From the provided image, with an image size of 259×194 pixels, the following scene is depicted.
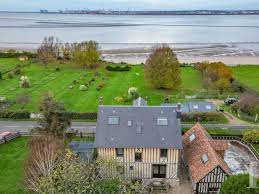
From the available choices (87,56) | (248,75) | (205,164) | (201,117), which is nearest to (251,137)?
(201,117)

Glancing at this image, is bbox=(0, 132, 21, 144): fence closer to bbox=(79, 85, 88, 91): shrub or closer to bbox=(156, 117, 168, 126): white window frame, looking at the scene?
bbox=(156, 117, 168, 126): white window frame

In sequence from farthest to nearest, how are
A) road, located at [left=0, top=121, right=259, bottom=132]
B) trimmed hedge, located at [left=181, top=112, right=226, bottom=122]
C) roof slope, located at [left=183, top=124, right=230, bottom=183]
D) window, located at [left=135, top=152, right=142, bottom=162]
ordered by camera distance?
trimmed hedge, located at [left=181, top=112, right=226, bottom=122] < road, located at [left=0, top=121, right=259, bottom=132] < window, located at [left=135, top=152, right=142, bottom=162] < roof slope, located at [left=183, top=124, right=230, bottom=183]

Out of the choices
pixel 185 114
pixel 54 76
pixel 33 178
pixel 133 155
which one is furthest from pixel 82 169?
pixel 54 76

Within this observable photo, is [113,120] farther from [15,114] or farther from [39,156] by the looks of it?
[15,114]

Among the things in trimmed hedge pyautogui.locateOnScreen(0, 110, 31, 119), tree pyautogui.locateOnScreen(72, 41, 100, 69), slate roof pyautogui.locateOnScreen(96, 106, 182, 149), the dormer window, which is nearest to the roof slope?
slate roof pyautogui.locateOnScreen(96, 106, 182, 149)

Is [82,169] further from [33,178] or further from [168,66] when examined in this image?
[168,66]

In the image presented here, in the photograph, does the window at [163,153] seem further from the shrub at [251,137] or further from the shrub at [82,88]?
the shrub at [82,88]
